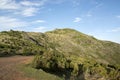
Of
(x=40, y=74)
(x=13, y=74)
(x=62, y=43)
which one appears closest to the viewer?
(x=13, y=74)

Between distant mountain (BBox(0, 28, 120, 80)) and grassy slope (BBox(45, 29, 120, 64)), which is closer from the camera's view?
distant mountain (BBox(0, 28, 120, 80))

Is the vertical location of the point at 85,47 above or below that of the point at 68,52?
above

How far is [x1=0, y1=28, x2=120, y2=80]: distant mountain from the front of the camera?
964 inches

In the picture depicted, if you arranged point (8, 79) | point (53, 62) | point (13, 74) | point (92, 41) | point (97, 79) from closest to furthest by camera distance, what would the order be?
point (8, 79), point (13, 74), point (97, 79), point (53, 62), point (92, 41)

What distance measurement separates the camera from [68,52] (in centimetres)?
5978

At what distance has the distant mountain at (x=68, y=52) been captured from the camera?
80.4 feet

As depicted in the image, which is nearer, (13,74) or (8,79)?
(8,79)

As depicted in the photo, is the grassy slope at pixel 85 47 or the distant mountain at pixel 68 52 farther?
the grassy slope at pixel 85 47

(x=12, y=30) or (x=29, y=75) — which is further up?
(x=12, y=30)

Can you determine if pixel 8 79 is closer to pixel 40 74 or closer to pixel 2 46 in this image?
pixel 40 74

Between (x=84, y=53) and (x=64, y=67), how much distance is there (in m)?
37.6

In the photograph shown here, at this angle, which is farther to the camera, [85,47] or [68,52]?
[85,47]

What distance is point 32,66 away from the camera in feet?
77.3

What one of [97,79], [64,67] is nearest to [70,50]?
[64,67]
